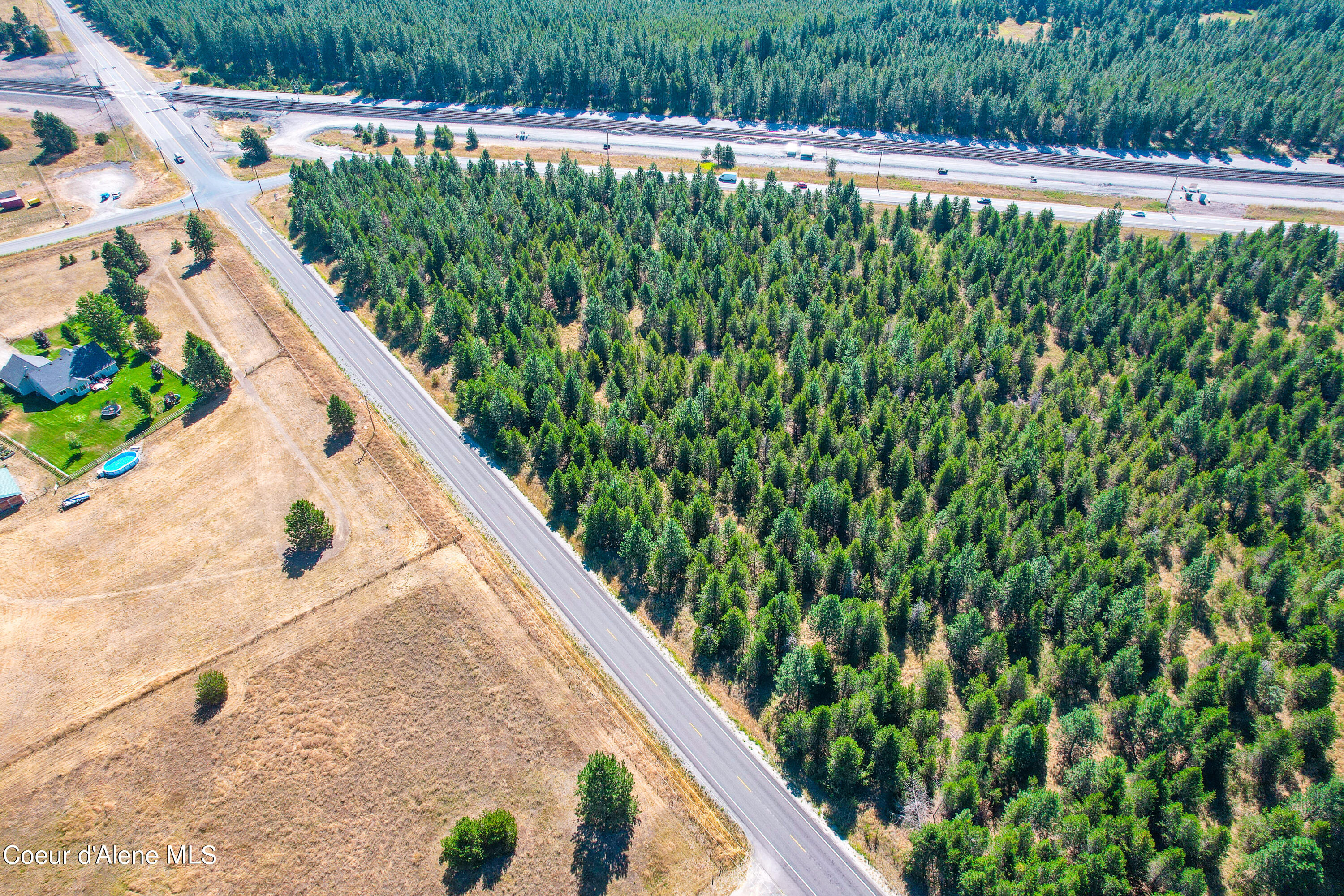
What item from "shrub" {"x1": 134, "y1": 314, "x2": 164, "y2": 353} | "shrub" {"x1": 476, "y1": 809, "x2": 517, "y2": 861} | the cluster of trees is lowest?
"shrub" {"x1": 476, "y1": 809, "x2": 517, "y2": 861}

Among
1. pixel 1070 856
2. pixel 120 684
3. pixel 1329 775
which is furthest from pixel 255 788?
pixel 1329 775

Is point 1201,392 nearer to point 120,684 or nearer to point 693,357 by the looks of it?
point 693,357

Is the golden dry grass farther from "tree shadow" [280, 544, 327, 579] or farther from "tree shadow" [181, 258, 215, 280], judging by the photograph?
"tree shadow" [181, 258, 215, 280]

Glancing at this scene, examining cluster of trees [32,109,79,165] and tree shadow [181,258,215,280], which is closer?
tree shadow [181,258,215,280]

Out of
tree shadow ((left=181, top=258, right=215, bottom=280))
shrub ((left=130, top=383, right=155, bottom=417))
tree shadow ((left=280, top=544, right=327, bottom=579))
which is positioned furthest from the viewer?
tree shadow ((left=181, top=258, right=215, bottom=280))

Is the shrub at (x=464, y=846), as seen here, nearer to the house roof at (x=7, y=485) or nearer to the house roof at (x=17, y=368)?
the house roof at (x=7, y=485)

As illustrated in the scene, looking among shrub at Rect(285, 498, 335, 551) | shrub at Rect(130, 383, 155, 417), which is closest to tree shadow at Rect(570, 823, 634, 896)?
shrub at Rect(285, 498, 335, 551)

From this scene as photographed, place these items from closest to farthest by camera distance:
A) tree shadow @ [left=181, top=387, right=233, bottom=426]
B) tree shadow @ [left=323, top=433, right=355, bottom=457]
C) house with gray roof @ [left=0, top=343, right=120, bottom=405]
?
tree shadow @ [left=323, top=433, right=355, bottom=457] < tree shadow @ [left=181, top=387, right=233, bottom=426] < house with gray roof @ [left=0, top=343, right=120, bottom=405]
